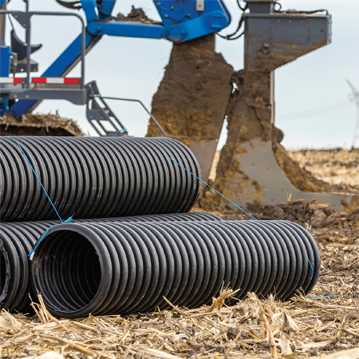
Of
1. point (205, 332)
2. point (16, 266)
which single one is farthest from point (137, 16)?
point (205, 332)

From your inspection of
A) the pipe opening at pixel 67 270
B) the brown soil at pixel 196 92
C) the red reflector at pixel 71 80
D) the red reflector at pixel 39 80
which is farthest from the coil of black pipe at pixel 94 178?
the brown soil at pixel 196 92

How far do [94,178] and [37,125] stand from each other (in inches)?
211

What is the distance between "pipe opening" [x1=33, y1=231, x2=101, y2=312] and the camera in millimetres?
4820

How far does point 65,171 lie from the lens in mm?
6023

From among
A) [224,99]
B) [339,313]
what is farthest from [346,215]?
[339,313]

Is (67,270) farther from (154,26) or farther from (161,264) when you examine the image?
(154,26)

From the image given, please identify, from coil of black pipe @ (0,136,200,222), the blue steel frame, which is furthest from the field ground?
the blue steel frame

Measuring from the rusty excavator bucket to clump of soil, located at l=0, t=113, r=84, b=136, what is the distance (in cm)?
165

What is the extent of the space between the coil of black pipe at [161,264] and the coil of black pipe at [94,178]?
3.37 feet

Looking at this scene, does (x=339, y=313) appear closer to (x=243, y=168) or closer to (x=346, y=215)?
(x=346, y=215)

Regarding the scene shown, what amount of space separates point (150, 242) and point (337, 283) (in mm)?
2396

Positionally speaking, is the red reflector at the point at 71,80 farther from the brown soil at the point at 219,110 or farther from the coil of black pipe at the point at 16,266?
the coil of black pipe at the point at 16,266

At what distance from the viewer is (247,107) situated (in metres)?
11.6

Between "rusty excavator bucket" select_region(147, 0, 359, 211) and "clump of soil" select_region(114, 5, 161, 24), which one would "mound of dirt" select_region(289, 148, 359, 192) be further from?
"clump of soil" select_region(114, 5, 161, 24)
